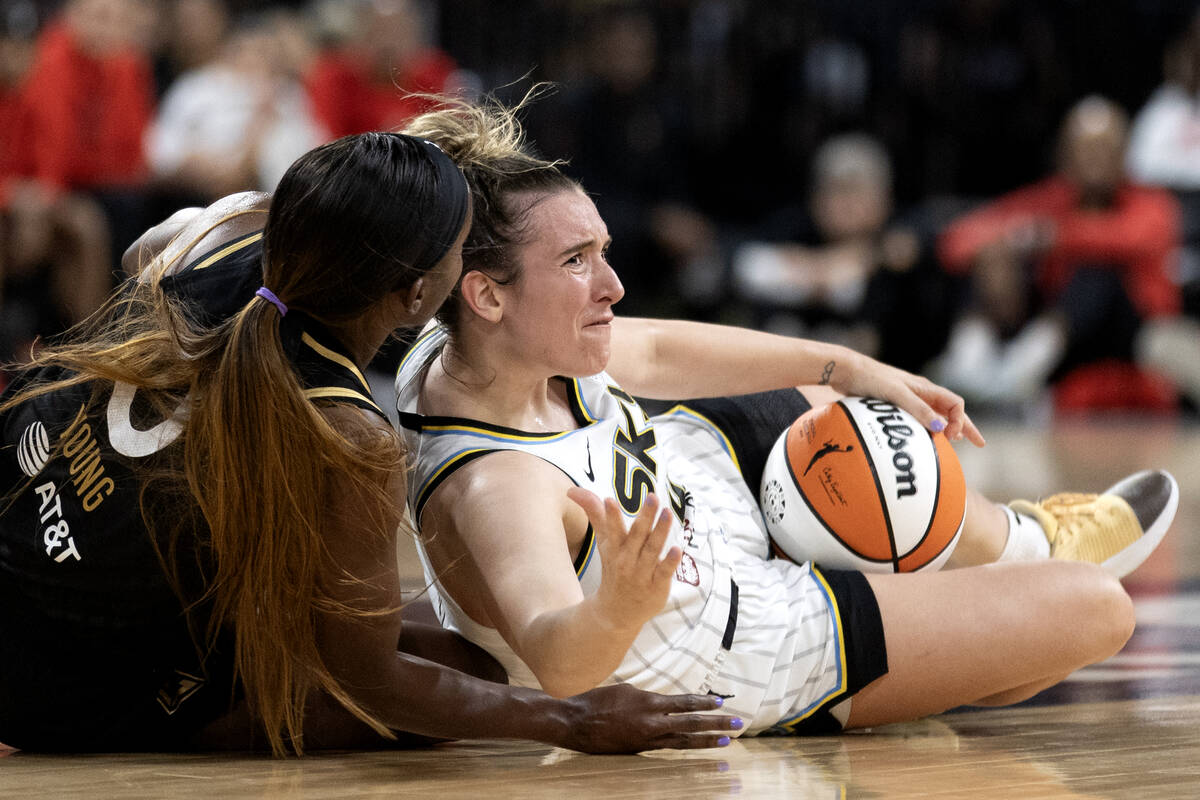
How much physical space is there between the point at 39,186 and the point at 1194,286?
665cm

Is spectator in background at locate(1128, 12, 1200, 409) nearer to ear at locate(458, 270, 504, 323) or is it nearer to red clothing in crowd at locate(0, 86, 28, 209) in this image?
red clothing in crowd at locate(0, 86, 28, 209)

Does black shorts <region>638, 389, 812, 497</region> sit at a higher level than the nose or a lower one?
lower

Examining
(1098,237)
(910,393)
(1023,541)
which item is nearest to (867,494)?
(910,393)

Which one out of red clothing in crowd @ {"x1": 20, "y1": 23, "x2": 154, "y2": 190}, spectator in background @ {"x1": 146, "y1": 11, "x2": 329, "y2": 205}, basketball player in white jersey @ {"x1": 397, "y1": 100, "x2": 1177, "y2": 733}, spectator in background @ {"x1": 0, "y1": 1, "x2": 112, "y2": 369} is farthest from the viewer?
red clothing in crowd @ {"x1": 20, "y1": 23, "x2": 154, "y2": 190}

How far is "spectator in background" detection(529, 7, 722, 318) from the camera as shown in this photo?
28.6ft

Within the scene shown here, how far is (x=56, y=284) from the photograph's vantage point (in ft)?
23.1

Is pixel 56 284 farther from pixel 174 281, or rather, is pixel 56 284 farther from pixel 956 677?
pixel 956 677

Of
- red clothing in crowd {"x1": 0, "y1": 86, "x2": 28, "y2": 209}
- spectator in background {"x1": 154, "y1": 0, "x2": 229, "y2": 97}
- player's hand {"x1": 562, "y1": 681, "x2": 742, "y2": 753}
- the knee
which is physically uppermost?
spectator in background {"x1": 154, "y1": 0, "x2": 229, "y2": 97}

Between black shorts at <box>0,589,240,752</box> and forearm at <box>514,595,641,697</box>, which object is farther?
black shorts at <box>0,589,240,752</box>

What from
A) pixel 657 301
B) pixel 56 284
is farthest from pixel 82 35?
pixel 657 301

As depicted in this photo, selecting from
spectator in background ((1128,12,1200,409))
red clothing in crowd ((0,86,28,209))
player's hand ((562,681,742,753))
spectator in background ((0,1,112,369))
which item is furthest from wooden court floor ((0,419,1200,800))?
spectator in background ((1128,12,1200,409))

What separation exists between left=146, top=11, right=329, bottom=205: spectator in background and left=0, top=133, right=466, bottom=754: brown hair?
5.35 metres

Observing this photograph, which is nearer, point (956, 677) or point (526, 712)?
point (526, 712)

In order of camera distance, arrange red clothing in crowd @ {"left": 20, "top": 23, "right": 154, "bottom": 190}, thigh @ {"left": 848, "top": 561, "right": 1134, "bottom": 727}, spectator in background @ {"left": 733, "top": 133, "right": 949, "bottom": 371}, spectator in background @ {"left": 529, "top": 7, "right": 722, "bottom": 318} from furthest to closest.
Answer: spectator in background @ {"left": 529, "top": 7, "right": 722, "bottom": 318}, spectator in background @ {"left": 733, "top": 133, "right": 949, "bottom": 371}, red clothing in crowd @ {"left": 20, "top": 23, "right": 154, "bottom": 190}, thigh @ {"left": 848, "top": 561, "right": 1134, "bottom": 727}
